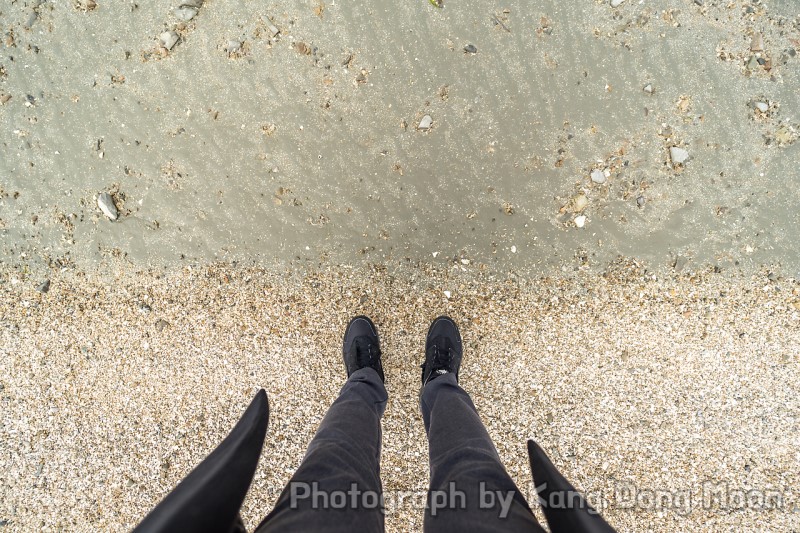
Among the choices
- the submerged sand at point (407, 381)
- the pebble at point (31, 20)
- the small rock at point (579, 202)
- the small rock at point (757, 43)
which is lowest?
the submerged sand at point (407, 381)

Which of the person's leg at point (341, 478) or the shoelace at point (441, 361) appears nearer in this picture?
the person's leg at point (341, 478)

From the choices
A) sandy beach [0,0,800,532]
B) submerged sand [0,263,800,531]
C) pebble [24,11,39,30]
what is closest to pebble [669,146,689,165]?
sandy beach [0,0,800,532]

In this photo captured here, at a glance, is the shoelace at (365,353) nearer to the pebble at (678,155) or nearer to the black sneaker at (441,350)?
the black sneaker at (441,350)

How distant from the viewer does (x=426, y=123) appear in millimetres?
2324

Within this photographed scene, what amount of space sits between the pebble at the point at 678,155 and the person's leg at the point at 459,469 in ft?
5.28

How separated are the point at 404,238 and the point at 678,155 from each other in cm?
158

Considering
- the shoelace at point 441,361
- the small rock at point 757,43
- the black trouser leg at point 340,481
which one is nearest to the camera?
the black trouser leg at point 340,481

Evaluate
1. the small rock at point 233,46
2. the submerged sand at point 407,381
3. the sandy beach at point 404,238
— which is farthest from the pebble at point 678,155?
the small rock at point 233,46

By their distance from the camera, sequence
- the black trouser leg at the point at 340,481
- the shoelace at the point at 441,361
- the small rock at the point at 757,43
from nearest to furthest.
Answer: the black trouser leg at the point at 340,481
the shoelace at the point at 441,361
the small rock at the point at 757,43

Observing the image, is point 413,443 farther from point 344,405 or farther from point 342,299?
point 342,299

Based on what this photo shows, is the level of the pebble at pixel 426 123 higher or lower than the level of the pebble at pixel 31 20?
lower

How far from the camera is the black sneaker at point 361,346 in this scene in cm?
223

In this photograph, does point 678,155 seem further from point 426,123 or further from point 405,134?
point 405,134

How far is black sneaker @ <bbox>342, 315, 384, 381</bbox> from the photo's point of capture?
7.31 ft
